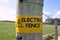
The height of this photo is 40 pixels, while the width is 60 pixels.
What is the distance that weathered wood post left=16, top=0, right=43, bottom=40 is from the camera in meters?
3.08

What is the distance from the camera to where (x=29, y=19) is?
3141mm

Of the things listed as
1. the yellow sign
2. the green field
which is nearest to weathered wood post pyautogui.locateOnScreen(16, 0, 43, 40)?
the yellow sign

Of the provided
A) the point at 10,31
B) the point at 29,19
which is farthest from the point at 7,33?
the point at 29,19

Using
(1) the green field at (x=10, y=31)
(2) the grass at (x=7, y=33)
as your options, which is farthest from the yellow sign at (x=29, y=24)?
(2) the grass at (x=7, y=33)

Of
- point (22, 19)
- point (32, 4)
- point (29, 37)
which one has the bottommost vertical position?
point (29, 37)

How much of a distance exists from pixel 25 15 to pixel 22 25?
0.50ft

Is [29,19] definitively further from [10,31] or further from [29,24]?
[10,31]

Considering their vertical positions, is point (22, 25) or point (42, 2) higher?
point (42, 2)

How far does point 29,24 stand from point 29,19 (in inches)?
2.6

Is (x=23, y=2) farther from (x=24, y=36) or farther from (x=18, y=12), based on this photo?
(x=24, y=36)

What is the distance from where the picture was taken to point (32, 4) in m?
3.10

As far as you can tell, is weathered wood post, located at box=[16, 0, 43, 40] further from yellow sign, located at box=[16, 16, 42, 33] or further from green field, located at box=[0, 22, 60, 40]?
green field, located at box=[0, 22, 60, 40]

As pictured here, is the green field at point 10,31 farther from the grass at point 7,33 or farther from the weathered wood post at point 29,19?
the weathered wood post at point 29,19

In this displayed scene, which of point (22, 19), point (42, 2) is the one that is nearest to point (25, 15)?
point (22, 19)
